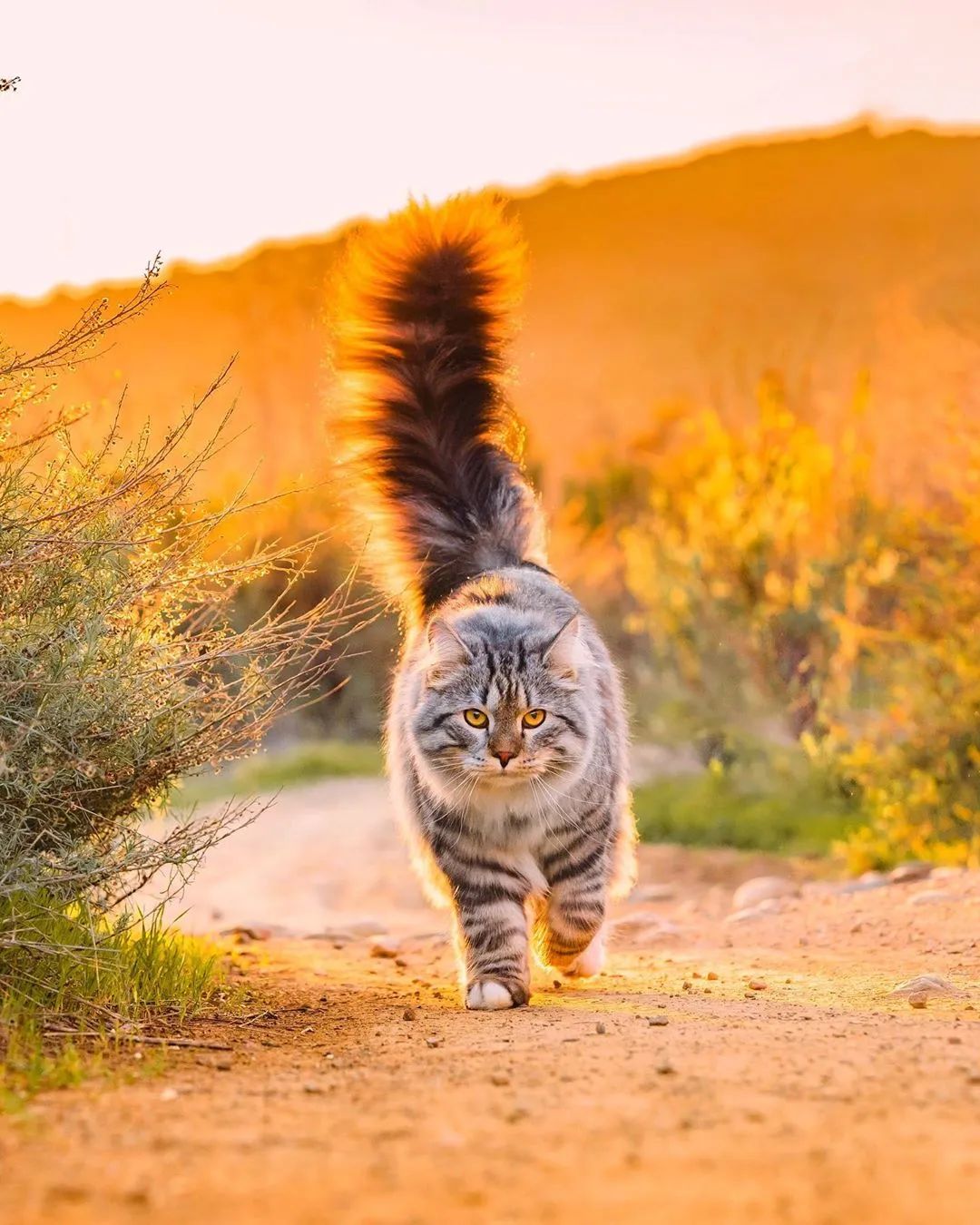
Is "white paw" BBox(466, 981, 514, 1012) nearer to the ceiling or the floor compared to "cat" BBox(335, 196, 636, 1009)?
nearer to the floor

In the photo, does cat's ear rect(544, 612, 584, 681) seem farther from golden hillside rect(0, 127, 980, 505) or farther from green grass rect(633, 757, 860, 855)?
golden hillside rect(0, 127, 980, 505)

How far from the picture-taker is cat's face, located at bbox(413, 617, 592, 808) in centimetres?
545

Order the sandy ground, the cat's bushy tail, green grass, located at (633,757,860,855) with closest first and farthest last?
1. the sandy ground
2. the cat's bushy tail
3. green grass, located at (633,757,860,855)

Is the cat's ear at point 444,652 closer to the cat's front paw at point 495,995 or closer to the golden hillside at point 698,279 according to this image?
the cat's front paw at point 495,995

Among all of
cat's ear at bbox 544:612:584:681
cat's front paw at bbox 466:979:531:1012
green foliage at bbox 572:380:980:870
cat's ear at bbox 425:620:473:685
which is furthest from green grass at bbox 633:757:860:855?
cat's ear at bbox 425:620:473:685

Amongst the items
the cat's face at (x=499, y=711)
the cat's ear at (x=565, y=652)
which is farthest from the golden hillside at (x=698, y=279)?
the cat's face at (x=499, y=711)

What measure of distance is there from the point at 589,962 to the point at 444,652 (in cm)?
149

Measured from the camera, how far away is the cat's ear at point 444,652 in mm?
5555

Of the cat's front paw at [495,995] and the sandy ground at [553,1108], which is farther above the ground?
the sandy ground at [553,1108]

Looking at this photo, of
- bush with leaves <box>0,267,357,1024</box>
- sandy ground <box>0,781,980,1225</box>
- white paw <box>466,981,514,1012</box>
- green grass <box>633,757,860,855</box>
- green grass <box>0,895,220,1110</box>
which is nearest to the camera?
sandy ground <box>0,781,980,1225</box>

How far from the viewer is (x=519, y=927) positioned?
18.4 ft

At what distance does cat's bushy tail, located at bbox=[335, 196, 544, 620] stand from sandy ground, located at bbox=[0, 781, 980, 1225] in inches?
75.8

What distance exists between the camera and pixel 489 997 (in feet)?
17.7

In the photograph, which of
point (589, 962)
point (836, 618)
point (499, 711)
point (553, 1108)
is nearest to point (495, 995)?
point (589, 962)
